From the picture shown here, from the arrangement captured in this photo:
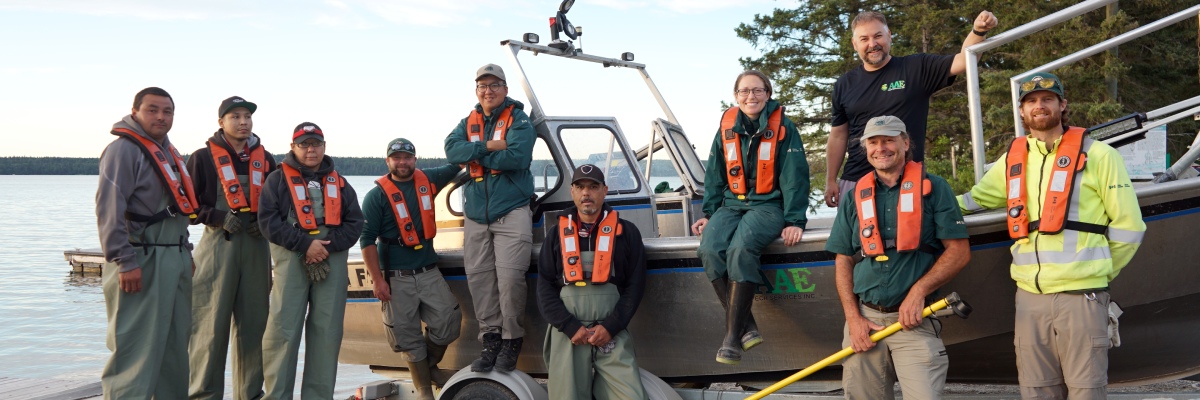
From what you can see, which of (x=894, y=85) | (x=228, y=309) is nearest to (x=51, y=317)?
(x=228, y=309)

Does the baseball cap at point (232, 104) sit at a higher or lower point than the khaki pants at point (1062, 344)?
higher

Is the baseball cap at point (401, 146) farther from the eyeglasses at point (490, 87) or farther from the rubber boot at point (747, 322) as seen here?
the rubber boot at point (747, 322)

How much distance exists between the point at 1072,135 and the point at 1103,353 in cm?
84

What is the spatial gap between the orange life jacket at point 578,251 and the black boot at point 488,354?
0.69 metres

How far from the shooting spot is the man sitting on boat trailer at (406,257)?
5230 millimetres

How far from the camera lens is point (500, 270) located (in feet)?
16.6

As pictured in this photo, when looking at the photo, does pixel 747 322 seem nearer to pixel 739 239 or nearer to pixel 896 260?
pixel 739 239

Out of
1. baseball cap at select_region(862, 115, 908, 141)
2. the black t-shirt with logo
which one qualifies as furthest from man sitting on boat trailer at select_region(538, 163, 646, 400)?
baseball cap at select_region(862, 115, 908, 141)

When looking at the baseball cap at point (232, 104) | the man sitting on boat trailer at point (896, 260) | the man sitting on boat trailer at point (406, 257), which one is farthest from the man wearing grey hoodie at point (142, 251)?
Result: the man sitting on boat trailer at point (896, 260)

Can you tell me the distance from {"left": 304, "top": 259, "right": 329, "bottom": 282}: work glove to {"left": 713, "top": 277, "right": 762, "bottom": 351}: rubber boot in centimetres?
197

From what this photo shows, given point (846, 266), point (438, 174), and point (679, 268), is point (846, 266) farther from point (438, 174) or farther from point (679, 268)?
point (438, 174)

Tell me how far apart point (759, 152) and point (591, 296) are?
1025 millimetres

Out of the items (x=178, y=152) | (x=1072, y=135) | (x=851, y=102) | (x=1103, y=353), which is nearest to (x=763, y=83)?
(x=851, y=102)

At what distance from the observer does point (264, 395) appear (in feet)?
16.4
